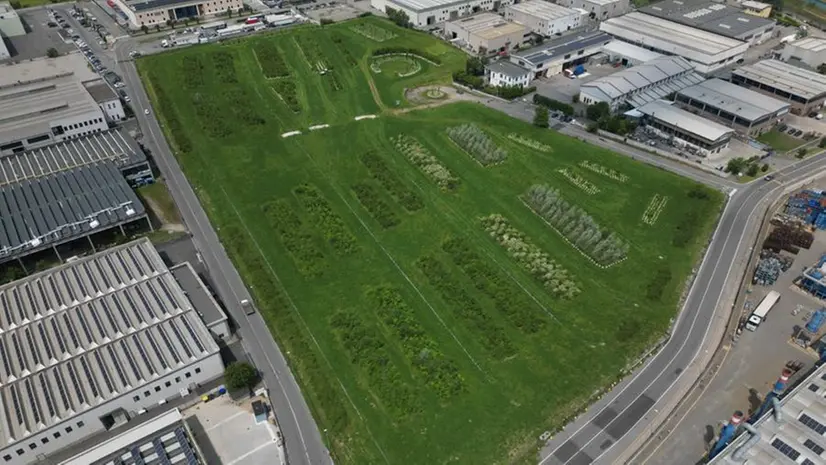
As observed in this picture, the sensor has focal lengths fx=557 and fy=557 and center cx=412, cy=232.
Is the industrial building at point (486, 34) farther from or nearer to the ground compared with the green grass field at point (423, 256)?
farther from the ground

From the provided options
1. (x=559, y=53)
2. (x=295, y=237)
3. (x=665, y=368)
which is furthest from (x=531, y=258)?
(x=559, y=53)

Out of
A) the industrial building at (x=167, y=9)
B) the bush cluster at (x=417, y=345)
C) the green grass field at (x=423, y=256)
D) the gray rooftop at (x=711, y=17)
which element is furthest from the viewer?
the industrial building at (x=167, y=9)

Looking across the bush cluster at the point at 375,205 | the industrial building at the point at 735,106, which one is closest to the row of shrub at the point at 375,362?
the bush cluster at the point at 375,205

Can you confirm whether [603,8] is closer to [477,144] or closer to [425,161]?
[477,144]

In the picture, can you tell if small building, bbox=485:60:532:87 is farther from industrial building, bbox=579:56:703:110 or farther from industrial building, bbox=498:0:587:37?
industrial building, bbox=498:0:587:37

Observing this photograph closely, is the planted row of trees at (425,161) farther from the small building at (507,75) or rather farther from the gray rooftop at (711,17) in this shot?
the gray rooftop at (711,17)

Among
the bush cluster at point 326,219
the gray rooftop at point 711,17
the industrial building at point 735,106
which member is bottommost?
the bush cluster at point 326,219
